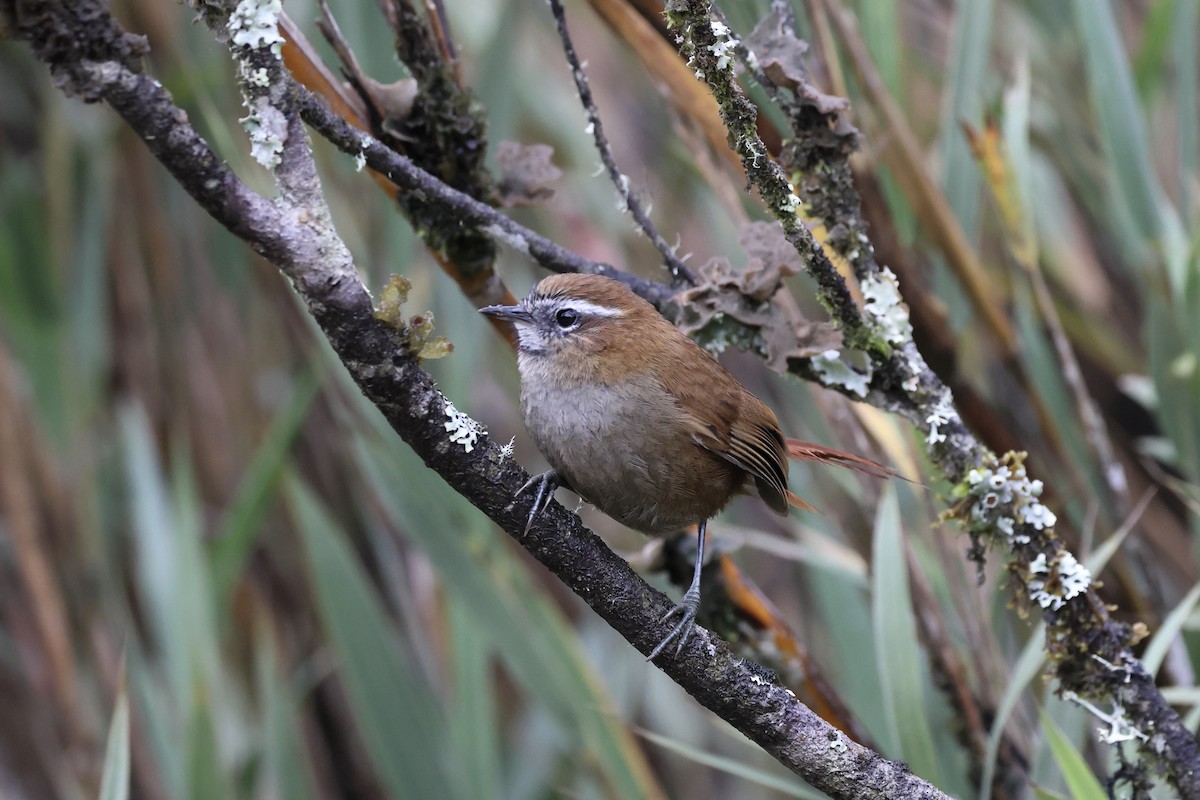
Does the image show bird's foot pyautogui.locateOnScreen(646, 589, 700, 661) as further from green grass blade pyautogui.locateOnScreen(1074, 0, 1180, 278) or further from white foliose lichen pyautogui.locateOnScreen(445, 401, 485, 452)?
green grass blade pyautogui.locateOnScreen(1074, 0, 1180, 278)

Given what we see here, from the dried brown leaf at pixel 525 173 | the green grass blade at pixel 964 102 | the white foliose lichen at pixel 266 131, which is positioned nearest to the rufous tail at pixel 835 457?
the dried brown leaf at pixel 525 173

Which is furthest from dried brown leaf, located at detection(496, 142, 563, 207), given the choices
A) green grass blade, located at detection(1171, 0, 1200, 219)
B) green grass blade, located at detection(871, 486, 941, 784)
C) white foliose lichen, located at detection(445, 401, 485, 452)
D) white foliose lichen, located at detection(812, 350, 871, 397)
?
green grass blade, located at detection(1171, 0, 1200, 219)

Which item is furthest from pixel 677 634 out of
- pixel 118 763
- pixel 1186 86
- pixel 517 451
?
pixel 517 451

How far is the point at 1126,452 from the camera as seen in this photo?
9.17ft

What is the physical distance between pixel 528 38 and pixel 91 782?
8.47ft

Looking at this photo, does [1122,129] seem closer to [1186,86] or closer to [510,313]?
[1186,86]

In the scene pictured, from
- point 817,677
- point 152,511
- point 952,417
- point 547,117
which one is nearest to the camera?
point 952,417

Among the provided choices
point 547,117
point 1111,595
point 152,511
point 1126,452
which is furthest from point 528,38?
point 1111,595

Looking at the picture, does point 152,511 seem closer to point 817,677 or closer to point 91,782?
point 91,782

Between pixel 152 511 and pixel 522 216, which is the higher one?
pixel 522 216

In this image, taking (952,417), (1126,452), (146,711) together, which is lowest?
(146,711)

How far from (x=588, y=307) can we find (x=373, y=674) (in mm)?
1123

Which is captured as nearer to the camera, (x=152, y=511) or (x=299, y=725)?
(x=152, y=511)

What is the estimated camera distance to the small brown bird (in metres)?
1.76
